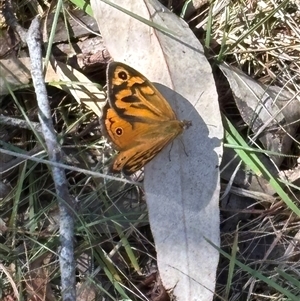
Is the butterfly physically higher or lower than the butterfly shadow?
higher

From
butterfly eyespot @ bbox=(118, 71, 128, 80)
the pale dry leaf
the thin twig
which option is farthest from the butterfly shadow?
the thin twig

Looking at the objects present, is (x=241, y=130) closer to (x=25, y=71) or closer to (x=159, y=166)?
(x=159, y=166)

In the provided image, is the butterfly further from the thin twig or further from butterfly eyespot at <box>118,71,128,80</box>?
the thin twig

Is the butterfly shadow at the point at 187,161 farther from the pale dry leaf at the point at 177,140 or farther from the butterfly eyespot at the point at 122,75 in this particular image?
the butterfly eyespot at the point at 122,75

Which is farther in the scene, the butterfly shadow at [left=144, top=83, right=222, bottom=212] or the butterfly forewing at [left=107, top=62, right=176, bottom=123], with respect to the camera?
the butterfly shadow at [left=144, top=83, right=222, bottom=212]

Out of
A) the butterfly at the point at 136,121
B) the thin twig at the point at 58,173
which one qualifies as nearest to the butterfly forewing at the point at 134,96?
the butterfly at the point at 136,121

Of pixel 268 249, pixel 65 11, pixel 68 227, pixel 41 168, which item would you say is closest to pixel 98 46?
pixel 65 11

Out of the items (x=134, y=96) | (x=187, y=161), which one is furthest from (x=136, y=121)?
(x=187, y=161)
